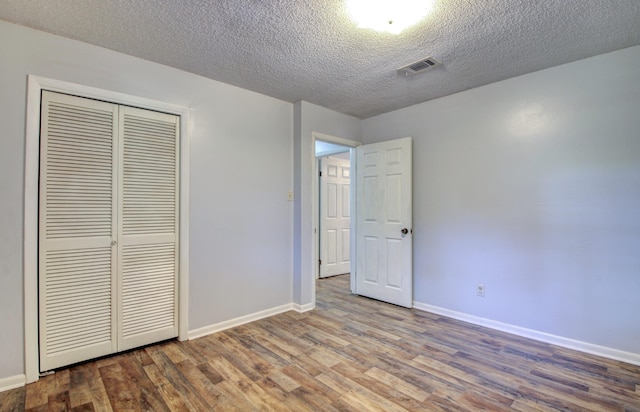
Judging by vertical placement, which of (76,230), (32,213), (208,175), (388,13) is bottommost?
(76,230)

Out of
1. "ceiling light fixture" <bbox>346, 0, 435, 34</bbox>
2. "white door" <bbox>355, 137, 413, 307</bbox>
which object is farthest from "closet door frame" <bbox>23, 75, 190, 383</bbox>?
"white door" <bbox>355, 137, 413, 307</bbox>

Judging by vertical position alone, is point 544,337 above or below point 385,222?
below

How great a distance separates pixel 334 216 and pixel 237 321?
2.73 metres

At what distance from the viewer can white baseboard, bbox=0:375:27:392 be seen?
1.96m

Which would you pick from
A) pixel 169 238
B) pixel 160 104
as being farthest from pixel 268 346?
pixel 160 104

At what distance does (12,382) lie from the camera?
1.99 metres

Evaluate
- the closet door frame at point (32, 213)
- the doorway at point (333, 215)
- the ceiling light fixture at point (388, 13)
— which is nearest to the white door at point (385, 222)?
the doorway at point (333, 215)

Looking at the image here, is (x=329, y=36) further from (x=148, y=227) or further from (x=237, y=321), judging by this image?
(x=237, y=321)

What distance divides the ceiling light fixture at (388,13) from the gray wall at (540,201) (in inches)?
60.3

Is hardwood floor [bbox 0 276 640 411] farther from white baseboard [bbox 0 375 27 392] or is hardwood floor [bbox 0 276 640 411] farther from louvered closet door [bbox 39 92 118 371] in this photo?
louvered closet door [bbox 39 92 118 371]

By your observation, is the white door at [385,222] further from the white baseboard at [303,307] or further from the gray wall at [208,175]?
the gray wall at [208,175]

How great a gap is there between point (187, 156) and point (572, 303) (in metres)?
3.53

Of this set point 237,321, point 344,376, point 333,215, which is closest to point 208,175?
point 237,321

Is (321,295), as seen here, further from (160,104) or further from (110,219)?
(160,104)
